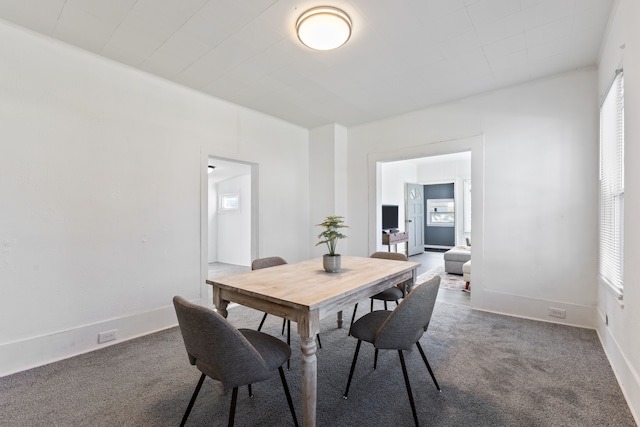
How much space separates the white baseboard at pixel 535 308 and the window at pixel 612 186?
48cm

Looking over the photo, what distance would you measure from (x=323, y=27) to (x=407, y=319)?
208cm

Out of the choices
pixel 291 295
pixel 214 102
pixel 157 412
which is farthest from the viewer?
pixel 214 102

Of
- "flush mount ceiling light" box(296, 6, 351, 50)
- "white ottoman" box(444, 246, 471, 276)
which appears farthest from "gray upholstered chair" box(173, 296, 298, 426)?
"white ottoman" box(444, 246, 471, 276)

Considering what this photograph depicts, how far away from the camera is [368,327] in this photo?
190 cm

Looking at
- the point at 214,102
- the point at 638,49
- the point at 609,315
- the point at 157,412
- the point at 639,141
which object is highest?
the point at 214,102

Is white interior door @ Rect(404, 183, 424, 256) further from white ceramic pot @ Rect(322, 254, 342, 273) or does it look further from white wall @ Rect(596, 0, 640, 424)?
white ceramic pot @ Rect(322, 254, 342, 273)

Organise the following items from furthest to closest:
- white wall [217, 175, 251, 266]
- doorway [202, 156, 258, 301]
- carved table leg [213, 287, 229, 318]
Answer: white wall [217, 175, 251, 266], doorway [202, 156, 258, 301], carved table leg [213, 287, 229, 318]

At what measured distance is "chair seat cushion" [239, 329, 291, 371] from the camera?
1.51m

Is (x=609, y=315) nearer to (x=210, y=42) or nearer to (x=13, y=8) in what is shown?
(x=210, y=42)

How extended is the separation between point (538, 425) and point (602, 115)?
2.83 meters

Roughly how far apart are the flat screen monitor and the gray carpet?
14.7 feet

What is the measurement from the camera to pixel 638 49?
5.37ft

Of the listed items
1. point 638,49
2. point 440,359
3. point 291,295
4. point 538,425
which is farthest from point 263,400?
point 638,49

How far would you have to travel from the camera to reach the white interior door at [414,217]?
8.28 m
